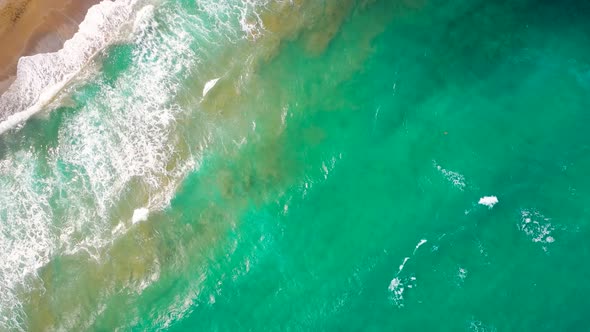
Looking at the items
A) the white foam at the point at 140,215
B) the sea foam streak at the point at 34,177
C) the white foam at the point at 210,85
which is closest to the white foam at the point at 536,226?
the white foam at the point at 210,85

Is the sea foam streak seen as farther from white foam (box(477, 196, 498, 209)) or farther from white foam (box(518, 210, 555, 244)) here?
white foam (box(518, 210, 555, 244))

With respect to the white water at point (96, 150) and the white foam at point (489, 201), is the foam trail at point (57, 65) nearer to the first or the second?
the white water at point (96, 150)

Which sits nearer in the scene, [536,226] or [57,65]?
[536,226]

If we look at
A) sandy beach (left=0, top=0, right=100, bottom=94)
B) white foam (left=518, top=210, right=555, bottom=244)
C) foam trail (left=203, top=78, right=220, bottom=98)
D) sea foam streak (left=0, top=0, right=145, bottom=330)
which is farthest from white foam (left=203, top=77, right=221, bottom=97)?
white foam (left=518, top=210, right=555, bottom=244)

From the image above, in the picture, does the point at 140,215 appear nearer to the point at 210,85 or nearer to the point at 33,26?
the point at 210,85

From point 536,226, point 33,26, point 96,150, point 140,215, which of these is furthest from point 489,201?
point 33,26

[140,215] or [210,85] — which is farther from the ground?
[210,85]

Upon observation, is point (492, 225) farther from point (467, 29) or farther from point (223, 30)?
point (223, 30)
